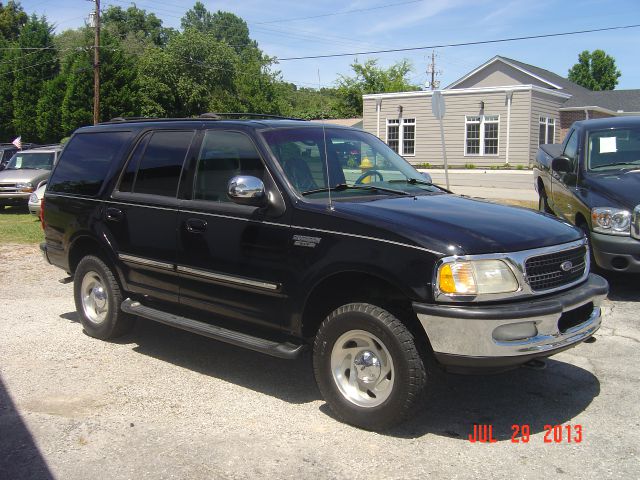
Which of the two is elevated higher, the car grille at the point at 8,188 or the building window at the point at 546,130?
the building window at the point at 546,130

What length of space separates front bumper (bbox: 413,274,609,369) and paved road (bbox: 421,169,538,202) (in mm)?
16316

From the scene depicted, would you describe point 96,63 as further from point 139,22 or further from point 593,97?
point 139,22

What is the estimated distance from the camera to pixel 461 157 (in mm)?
29734

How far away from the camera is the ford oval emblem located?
13.3 feet

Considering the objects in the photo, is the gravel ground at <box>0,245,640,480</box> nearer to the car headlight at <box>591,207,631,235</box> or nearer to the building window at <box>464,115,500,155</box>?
the car headlight at <box>591,207,631,235</box>

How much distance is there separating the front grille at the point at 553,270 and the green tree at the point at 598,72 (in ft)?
242

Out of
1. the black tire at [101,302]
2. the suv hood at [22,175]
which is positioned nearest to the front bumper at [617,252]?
the black tire at [101,302]

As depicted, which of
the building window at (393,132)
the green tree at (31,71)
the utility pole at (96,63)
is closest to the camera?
the building window at (393,132)

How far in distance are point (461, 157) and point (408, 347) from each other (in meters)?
27.0

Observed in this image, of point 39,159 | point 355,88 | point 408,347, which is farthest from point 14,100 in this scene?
point 408,347

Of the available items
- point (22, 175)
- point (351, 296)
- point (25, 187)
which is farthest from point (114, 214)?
point (22, 175)

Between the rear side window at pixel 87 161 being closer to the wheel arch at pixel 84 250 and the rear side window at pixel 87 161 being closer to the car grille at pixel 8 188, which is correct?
the wheel arch at pixel 84 250

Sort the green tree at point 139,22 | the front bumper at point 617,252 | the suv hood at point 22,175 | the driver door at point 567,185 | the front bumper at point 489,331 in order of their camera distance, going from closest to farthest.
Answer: the front bumper at point 489,331 → the front bumper at point 617,252 → the driver door at point 567,185 → the suv hood at point 22,175 → the green tree at point 139,22

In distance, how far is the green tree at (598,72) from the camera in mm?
70625
